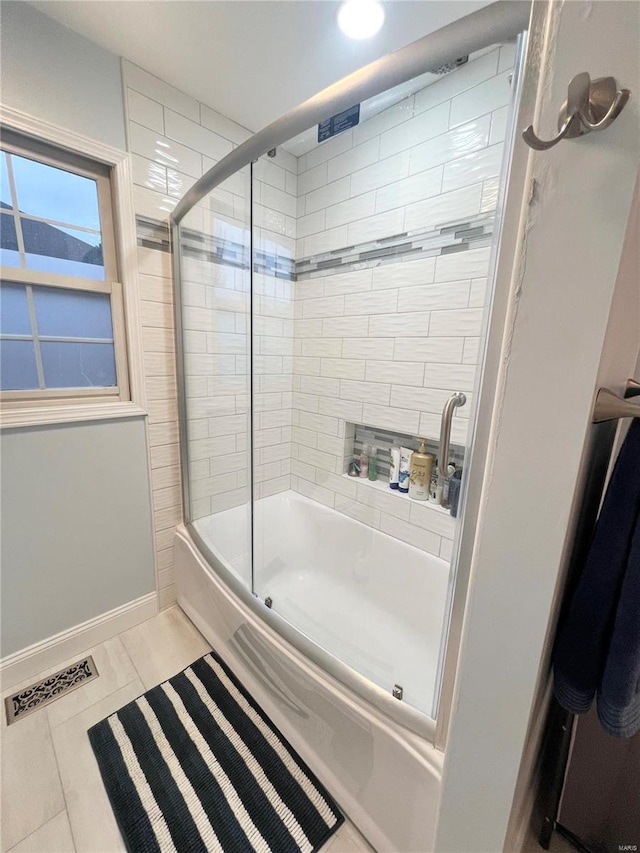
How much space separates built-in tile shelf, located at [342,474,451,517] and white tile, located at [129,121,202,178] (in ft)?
5.56

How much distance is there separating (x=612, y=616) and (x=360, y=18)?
1813 millimetres

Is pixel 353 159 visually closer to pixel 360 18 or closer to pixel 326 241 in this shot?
pixel 326 241

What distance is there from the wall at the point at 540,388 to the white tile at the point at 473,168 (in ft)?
3.07

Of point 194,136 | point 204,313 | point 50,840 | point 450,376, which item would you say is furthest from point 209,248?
point 50,840

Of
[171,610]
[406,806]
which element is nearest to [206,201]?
[171,610]

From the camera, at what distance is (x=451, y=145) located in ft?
4.32

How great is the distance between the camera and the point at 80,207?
1361 mm

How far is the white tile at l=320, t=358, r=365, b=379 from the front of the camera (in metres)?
1.77

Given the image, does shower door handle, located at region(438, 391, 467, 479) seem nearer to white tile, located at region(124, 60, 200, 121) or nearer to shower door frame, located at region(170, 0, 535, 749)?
shower door frame, located at region(170, 0, 535, 749)

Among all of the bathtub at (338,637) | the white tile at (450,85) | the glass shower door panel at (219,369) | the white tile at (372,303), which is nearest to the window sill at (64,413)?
the glass shower door panel at (219,369)

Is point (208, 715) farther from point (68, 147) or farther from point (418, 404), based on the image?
point (68, 147)

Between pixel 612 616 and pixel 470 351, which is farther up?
pixel 470 351

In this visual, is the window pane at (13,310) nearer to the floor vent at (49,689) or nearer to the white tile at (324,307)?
the white tile at (324,307)

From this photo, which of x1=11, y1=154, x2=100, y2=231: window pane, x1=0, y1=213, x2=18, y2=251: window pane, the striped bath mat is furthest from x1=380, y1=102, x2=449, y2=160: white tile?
the striped bath mat
